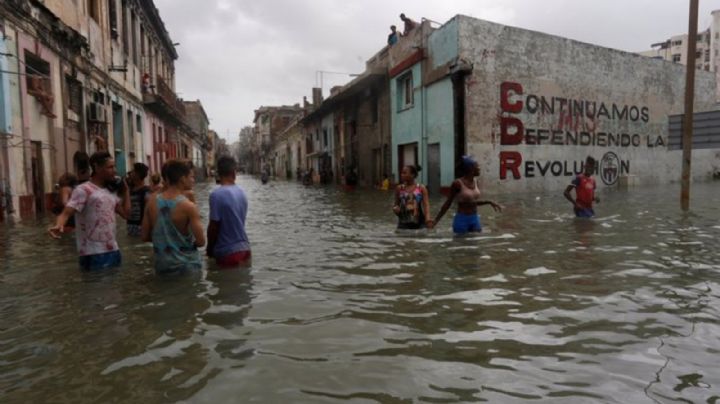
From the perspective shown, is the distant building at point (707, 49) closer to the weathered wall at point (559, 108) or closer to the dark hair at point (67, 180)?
the weathered wall at point (559, 108)

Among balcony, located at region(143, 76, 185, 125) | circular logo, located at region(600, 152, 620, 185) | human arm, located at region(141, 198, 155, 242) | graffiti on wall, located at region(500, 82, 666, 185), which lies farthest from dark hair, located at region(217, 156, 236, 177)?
balcony, located at region(143, 76, 185, 125)

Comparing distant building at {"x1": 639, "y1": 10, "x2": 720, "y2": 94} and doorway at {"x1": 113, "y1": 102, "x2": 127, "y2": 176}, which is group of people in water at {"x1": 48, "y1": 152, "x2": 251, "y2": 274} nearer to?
doorway at {"x1": 113, "y1": 102, "x2": 127, "y2": 176}

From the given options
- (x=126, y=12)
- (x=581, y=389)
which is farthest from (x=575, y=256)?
(x=126, y=12)

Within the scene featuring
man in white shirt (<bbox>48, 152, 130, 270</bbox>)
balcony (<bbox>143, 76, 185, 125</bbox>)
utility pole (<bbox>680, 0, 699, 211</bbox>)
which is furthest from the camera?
balcony (<bbox>143, 76, 185, 125</bbox>)

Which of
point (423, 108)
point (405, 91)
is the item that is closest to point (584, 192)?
point (423, 108)

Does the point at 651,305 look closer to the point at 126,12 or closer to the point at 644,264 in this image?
the point at 644,264

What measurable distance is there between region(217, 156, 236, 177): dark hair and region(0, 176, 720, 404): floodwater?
44.2 inches

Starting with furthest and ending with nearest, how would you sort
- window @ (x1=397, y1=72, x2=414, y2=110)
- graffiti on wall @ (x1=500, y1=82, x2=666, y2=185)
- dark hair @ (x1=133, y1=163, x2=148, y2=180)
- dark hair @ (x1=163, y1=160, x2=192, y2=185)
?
window @ (x1=397, y1=72, x2=414, y2=110), graffiti on wall @ (x1=500, y1=82, x2=666, y2=185), dark hair @ (x1=133, y1=163, x2=148, y2=180), dark hair @ (x1=163, y1=160, x2=192, y2=185)

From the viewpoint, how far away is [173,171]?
4164mm

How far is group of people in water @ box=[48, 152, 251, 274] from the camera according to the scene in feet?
13.8

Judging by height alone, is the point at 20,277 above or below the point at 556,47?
below

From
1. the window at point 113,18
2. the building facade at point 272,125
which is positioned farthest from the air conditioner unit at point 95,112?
the building facade at point 272,125

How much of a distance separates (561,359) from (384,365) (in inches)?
43.7

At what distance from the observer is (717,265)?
5.34 m
